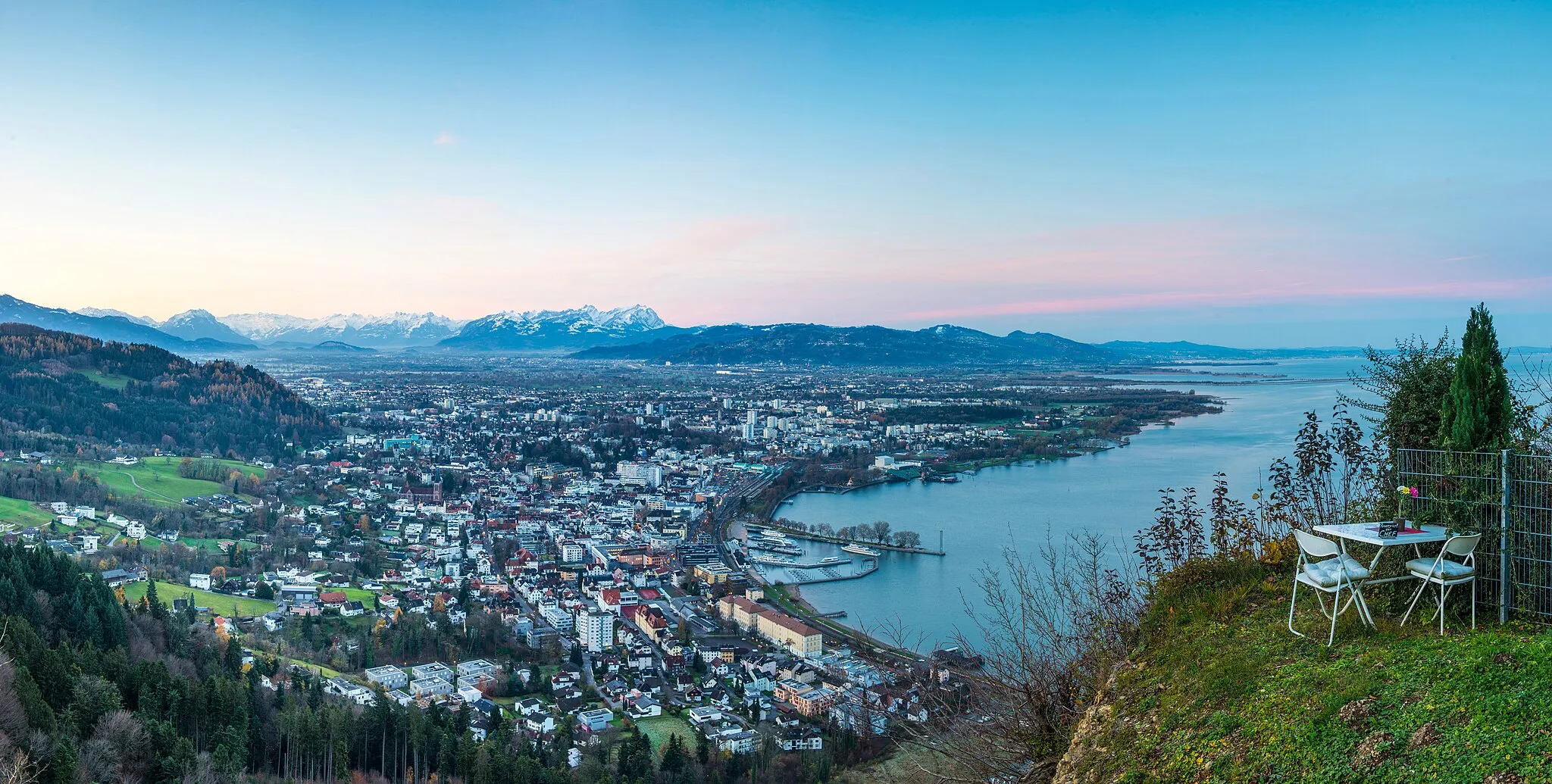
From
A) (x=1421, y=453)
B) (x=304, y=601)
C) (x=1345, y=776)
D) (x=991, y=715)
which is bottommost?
(x=304, y=601)

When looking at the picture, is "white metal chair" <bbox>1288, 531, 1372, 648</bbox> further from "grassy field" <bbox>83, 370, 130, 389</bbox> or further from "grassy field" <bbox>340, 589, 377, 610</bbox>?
"grassy field" <bbox>83, 370, 130, 389</bbox>

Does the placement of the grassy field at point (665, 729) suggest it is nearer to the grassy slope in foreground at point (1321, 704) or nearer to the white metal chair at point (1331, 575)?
the grassy slope in foreground at point (1321, 704)

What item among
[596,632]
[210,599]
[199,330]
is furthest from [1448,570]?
[199,330]

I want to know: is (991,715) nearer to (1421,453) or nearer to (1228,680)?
(1228,680)

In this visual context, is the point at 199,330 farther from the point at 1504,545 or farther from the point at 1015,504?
the point at 1504,545

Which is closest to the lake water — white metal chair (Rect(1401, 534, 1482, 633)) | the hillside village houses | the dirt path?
the hillside village houses

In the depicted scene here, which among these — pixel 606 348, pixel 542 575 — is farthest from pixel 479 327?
pixel 542 575

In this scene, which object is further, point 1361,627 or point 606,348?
point 606,348
